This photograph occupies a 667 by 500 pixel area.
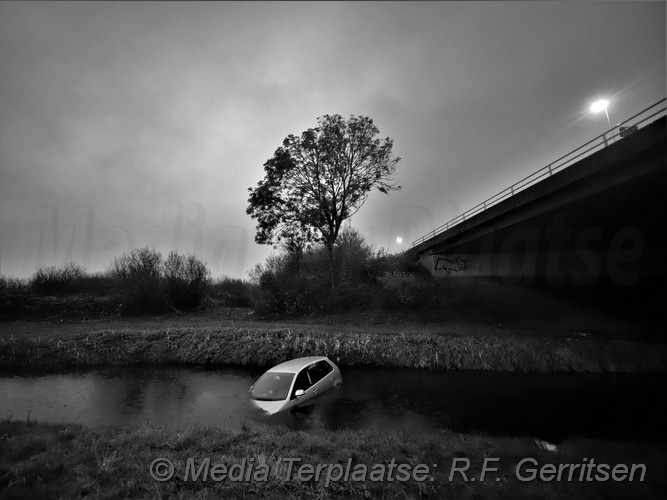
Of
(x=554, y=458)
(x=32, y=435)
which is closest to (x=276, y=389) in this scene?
(x=32, y=435)

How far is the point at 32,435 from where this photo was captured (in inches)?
250

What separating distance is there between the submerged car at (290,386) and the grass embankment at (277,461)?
2.01 m

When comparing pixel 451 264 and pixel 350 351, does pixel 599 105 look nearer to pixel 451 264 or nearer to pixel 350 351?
pixel 451 264

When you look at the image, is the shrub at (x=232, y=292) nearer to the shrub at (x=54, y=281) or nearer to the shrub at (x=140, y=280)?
the shrub at (x=140, y=280)

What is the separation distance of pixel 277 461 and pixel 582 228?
24.9m

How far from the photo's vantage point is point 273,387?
10375mm

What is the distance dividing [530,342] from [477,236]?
34.8 feet

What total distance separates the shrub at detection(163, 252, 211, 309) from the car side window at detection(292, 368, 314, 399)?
23.6m

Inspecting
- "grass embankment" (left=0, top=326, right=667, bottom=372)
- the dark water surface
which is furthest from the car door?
"grass embankment" (left=0, top=326, right=667, bottom=372)

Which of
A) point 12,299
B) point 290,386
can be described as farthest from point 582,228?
point 12,299

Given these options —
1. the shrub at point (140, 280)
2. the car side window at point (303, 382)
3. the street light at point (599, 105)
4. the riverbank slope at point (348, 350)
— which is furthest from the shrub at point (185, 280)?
the street light at point (599, 105)

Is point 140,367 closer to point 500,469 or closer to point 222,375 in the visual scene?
point 222,375

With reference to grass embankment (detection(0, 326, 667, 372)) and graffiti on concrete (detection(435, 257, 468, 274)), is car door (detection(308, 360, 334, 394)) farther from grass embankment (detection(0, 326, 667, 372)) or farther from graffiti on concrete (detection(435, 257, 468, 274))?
→ graffiti on concrete (detection(435, 257, 468, 274))

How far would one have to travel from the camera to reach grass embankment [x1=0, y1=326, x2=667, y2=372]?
16.5 m
